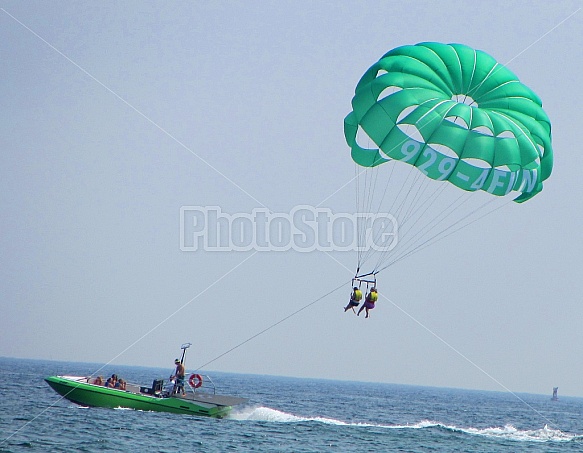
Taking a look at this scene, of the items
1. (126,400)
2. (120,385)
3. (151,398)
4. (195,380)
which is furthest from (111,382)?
(195,380)

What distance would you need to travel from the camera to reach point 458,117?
20.4 m

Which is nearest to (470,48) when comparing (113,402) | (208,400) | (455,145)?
(455,145)

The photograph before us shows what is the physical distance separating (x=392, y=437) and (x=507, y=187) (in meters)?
13.7

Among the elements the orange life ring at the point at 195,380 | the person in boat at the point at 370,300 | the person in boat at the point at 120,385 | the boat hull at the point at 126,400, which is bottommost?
the boat hull at the point at 126,400

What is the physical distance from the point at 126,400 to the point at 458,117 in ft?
50.5

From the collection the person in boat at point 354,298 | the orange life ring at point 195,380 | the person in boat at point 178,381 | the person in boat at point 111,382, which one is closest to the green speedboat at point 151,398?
the orange life ring at point 195,380

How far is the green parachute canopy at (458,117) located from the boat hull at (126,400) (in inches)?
456

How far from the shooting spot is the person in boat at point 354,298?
2014 cm

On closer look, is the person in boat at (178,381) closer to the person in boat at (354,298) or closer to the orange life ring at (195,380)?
the orange life ring at (195,380)

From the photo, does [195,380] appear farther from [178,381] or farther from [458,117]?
[458,117]

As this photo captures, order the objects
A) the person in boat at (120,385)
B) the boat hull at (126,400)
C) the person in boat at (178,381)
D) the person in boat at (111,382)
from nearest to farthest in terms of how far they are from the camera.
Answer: the boat hull at (126,400) < the person in boat at (178,381) < the person in boat at (120,385) < the person in boat at (111,382)

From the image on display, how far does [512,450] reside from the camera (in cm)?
2892

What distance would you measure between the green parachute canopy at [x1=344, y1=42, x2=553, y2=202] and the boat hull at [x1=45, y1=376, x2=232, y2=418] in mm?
11583

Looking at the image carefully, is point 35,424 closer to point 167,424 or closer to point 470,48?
point 167,424
